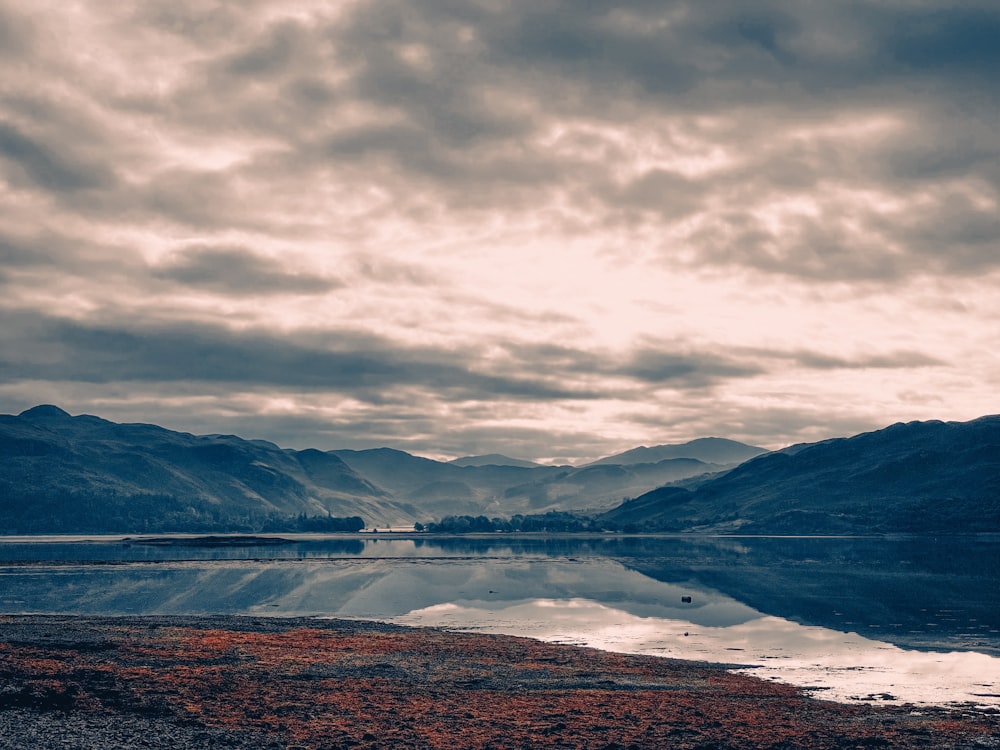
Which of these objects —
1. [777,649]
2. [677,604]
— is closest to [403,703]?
[777,649]

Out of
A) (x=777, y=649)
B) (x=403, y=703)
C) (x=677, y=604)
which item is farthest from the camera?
(x=677, y=604)

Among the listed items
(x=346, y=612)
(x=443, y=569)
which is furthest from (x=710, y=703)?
(x=443, y=569)

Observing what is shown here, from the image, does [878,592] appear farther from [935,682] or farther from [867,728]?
[867,728]

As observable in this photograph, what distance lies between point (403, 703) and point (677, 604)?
2599 inches

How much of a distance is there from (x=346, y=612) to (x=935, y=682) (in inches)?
2360

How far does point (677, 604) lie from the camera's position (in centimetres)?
10256

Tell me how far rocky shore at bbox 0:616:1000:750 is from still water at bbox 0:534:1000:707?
6908 mm

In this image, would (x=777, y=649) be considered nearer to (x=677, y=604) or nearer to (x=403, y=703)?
(x=403, y=703)

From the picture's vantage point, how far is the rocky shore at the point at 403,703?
117 feet

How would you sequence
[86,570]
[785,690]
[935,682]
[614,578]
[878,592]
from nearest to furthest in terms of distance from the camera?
[785,690] < [935,682] < [878,592] < [614,578] < [86,570]

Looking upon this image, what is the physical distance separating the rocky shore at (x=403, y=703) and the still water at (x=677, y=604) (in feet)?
22.7

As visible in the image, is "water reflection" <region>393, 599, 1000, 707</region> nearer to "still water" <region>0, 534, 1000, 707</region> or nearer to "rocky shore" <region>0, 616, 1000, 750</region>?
"still water" <region>0, 534, 1000, 707</region>

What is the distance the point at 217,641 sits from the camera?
201ft

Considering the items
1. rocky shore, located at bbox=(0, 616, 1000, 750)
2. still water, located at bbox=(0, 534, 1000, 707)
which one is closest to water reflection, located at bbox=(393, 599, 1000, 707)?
still water, located at bbox=(0, 534, 1000, 707)
